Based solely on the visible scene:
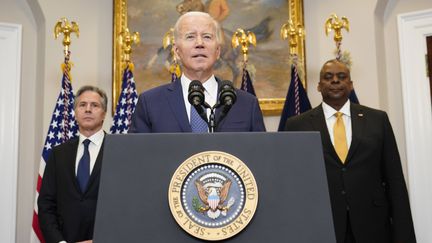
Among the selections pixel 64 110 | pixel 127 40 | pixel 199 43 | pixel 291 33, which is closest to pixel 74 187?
pixel 199 43

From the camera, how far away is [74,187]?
10.7 ft

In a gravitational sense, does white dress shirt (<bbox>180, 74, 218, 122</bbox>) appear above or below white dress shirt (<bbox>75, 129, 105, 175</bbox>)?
above

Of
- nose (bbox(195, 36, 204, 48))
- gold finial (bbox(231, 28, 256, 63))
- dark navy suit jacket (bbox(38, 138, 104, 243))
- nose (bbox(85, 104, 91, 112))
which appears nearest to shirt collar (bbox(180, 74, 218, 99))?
nose (bbox(195, 36, 204, 48))

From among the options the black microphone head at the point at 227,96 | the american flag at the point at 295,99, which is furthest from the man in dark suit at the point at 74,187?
the american flag at the point at 295,99

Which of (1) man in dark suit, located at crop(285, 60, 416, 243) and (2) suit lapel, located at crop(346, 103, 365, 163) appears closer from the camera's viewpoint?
(1) man in dark suit, located at crop(285, 60, 416, 243)

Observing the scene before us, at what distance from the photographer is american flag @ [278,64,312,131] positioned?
17.2 ft

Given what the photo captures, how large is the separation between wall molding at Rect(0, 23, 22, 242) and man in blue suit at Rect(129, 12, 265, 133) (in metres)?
3.41

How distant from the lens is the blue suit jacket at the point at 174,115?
207 cm

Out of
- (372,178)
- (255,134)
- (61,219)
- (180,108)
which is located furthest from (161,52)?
(255,134)

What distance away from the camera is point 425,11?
502 centimetres

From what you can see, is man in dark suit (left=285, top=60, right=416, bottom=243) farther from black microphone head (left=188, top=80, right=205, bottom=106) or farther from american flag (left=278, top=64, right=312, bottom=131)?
american flag (left=278, top=64, right=312, bottom=131)

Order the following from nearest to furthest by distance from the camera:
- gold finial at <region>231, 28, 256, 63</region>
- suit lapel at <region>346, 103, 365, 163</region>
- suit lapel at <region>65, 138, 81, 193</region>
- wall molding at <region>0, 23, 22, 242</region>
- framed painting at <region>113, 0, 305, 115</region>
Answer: suit lapel at <region>346, 103, 365, 163</region> < suit lapel at <region>65, 138, 81, 193</region> < wall molding at <region>0, 23, 22, 242</region> < gold finial at <region>231, 28, 256, 63</region> < framed painting at <region>113, 0, 305, 115</region>

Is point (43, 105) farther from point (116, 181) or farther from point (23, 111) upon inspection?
point (116, 181)

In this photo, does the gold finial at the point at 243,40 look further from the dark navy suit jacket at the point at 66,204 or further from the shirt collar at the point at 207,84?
the shirt collar at the point at 207,84
